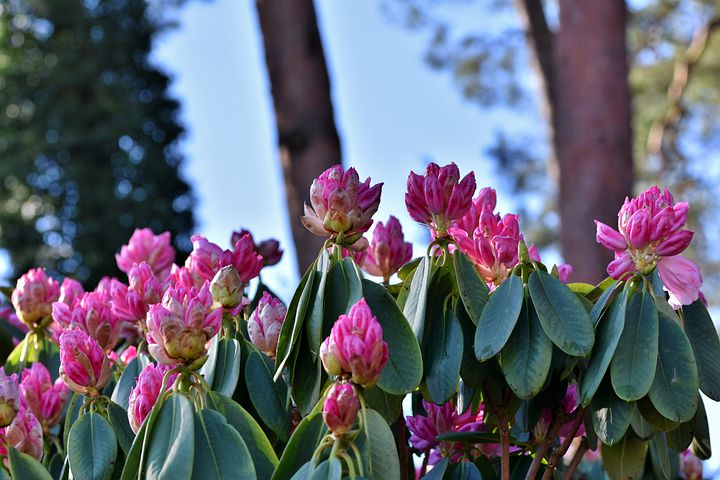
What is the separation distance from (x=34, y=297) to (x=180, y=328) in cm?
63

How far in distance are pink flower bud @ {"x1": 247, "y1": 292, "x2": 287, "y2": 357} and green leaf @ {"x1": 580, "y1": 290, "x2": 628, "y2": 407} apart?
38 cm

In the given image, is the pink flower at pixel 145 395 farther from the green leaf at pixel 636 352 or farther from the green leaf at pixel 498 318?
the green leaf at pixel 636 352

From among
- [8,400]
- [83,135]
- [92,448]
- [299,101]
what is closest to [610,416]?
[92,448]

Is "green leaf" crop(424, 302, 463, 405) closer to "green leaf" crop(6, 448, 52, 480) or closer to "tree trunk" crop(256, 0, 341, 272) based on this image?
"green leaf" crop(6, 448, 52, 480)

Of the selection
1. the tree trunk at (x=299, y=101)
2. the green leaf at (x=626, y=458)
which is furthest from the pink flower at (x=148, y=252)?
the tree trunk at (x=299, y=101)

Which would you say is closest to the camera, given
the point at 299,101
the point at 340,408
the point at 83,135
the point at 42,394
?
the point at 340,408

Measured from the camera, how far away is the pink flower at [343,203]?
1109 mm

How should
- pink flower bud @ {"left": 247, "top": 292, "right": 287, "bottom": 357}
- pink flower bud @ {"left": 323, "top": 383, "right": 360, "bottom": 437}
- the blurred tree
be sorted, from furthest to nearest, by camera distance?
the blurred tree, pink flower bud @ {"left": 247, "top": 292, "right": 287, "bottom": 357}, pink flower bud @ {"left": 323, "top": 383, "right": 360, "bottom": 437}

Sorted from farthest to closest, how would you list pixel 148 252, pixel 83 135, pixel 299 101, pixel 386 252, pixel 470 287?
pixel 83 135, pixel 299 101, pixel 148 252, pixel 386 252, pixel 470 287

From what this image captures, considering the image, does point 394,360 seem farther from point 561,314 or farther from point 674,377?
point 674,377

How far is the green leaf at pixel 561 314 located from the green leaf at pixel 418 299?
0.12 meters

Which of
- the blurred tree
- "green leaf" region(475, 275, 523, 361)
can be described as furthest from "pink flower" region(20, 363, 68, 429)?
the blurred tree

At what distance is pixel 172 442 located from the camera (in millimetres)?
948

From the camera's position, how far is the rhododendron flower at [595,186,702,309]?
1.09 metres
